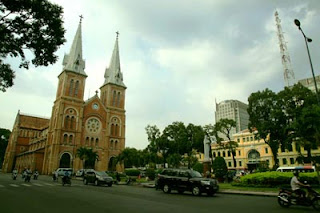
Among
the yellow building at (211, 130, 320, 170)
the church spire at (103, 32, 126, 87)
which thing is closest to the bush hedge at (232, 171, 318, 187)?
the yellow building at (211, 130, 320, 170)

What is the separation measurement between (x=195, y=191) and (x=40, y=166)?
157 ft

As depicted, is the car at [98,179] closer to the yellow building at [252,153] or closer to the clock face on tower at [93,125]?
the clock face on tower at [93,125]

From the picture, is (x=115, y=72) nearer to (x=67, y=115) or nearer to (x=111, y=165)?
(x=67, y=115)

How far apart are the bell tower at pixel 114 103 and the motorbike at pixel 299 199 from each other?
49.9 m

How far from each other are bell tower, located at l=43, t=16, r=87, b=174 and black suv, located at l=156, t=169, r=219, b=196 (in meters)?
37.9

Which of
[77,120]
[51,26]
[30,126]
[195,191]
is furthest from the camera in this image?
[30,126]

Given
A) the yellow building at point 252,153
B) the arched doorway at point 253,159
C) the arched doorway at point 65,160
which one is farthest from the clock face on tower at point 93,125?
the arched doorway at point 253,159

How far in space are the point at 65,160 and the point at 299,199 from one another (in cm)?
4818

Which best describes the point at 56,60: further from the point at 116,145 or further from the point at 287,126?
the point at 116,145

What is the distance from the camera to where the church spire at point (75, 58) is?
186 ft

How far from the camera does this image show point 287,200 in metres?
10.1

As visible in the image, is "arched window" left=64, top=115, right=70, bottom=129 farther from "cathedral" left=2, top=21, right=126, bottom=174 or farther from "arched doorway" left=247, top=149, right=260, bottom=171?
"arched doorway" left=247, top=149, right=260, bottom=171

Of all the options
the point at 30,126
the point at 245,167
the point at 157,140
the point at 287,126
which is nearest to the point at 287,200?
the point at 287,126

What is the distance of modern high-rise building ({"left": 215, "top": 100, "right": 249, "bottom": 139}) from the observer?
384 feet
